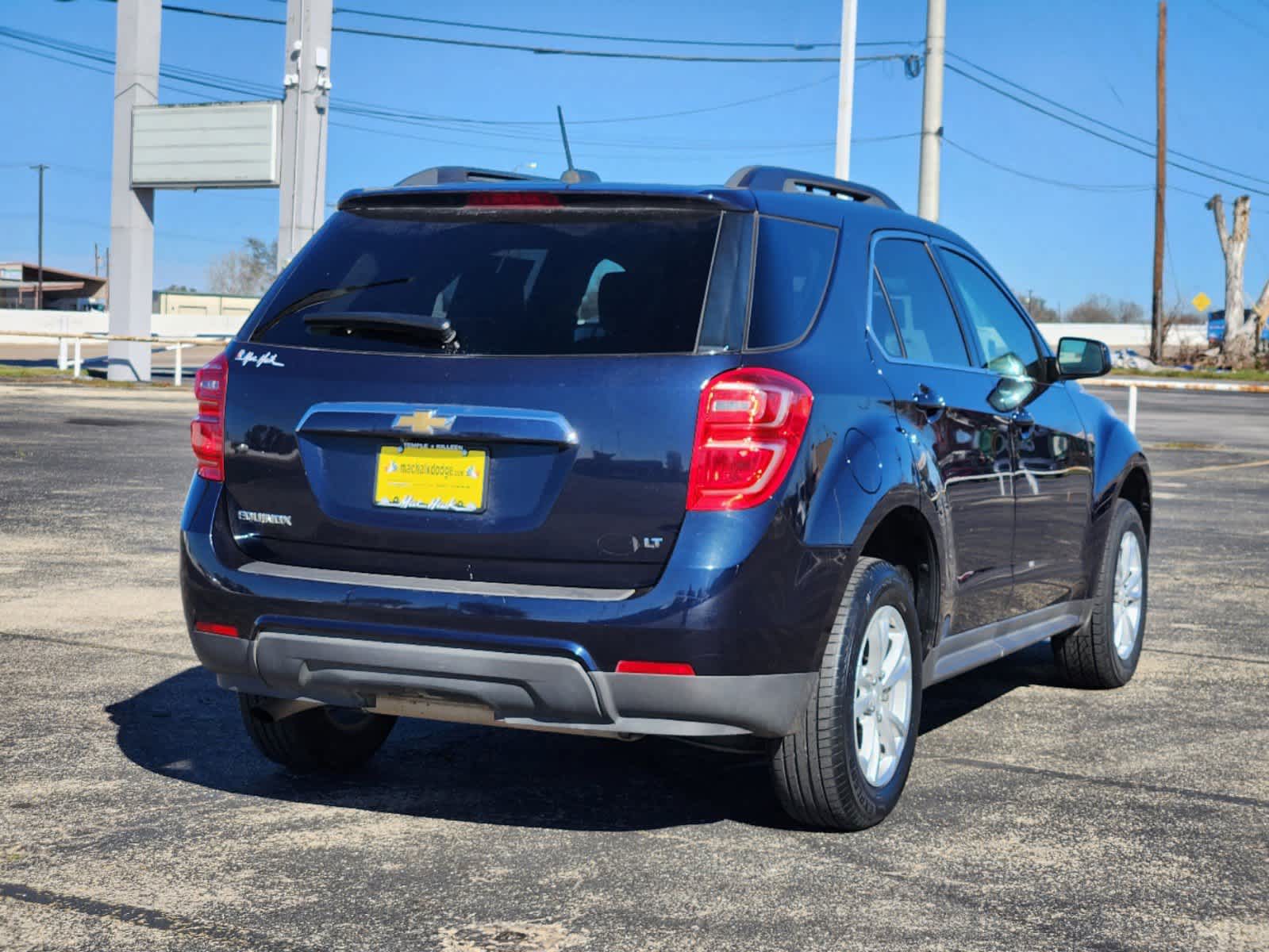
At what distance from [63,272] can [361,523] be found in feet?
426

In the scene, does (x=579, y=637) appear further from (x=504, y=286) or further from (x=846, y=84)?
(x=846, y=84)

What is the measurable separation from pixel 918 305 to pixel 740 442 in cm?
154

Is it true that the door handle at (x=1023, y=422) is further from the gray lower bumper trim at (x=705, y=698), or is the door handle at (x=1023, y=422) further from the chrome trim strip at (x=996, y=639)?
the gray lower bumper trim at (x=705, y=698)

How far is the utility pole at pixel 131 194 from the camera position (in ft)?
118

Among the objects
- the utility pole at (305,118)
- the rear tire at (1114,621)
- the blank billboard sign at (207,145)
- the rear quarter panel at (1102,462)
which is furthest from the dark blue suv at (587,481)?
the blank billboard sign at (207,145)

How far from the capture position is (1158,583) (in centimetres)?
1009

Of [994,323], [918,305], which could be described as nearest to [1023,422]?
[994,323]

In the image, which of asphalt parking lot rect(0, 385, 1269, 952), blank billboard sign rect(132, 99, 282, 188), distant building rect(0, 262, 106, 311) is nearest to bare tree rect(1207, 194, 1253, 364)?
blank billboard sign rect(132, 99, 282, 188)

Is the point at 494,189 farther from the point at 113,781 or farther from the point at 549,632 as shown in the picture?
the point at 113,781

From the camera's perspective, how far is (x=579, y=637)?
412 cm

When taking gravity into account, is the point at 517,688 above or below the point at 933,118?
below

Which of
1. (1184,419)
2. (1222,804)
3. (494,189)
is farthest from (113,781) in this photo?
(1184,419)

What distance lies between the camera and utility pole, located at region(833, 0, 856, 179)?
2123 cm

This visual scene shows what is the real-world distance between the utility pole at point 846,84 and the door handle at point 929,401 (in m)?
16.4
